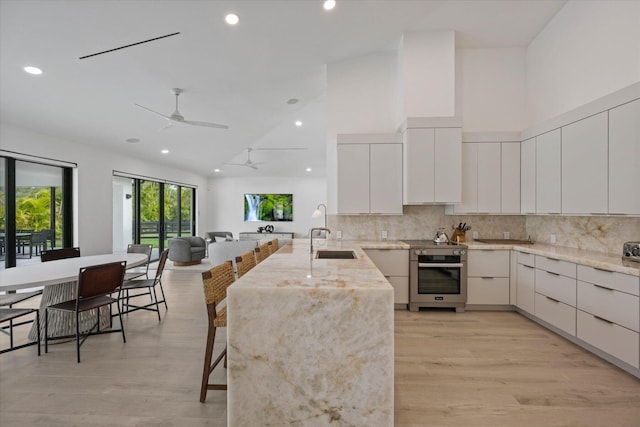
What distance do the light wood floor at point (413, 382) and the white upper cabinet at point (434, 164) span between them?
168 centimetres

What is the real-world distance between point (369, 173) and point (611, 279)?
266 centimetres

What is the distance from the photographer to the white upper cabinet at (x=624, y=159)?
2475 mm

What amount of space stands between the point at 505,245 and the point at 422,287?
1.17 m

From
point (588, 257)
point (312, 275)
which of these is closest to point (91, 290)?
point (312, 275)

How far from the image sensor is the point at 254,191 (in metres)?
11.1

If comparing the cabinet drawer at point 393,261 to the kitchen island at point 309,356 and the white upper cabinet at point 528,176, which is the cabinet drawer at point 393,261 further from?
the kitchen island at point 309,356

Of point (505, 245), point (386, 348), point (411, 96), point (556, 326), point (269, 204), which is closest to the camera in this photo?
point (386, 348)

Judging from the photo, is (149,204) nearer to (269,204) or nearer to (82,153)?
(82,153)

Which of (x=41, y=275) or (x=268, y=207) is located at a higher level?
(x=268, y=207)

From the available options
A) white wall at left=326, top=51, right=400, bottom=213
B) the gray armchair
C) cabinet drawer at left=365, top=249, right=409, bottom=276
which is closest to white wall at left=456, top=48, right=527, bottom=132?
white wall at left=326, top=51, right=400, bottom=213

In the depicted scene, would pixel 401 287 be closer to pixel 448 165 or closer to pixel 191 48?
pixel 448 165

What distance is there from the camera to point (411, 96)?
4.05 metres

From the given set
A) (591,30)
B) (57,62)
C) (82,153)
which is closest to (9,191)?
(82,153)

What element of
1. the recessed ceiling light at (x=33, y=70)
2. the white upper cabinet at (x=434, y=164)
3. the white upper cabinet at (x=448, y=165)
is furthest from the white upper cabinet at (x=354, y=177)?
the recessed ceiling light at (x=33, y=70)
